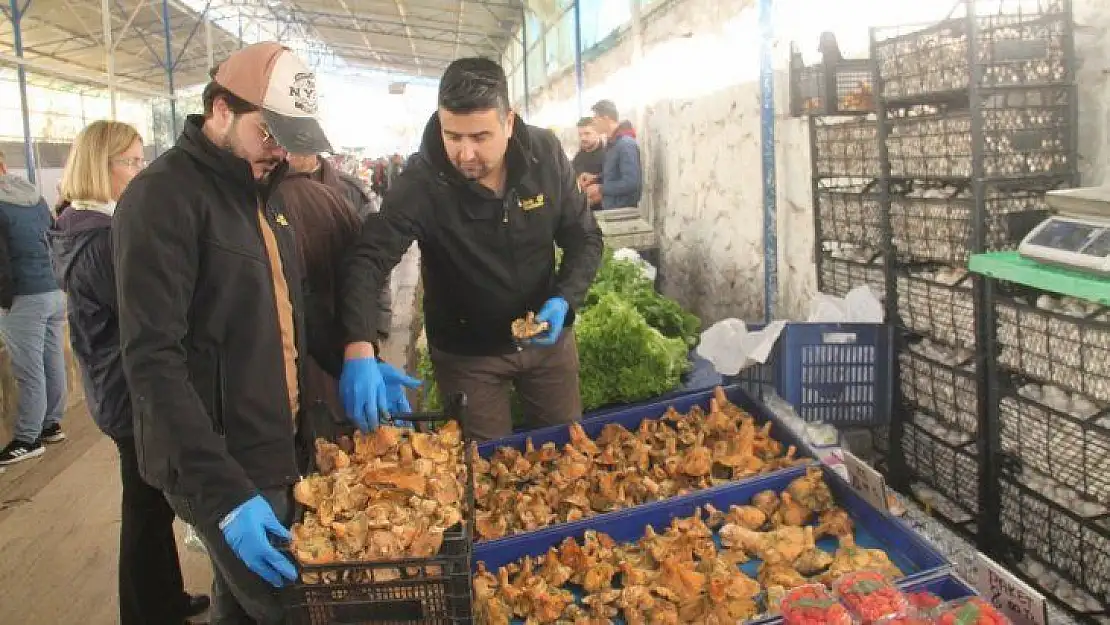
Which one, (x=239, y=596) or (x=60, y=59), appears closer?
(x=239, y=596)

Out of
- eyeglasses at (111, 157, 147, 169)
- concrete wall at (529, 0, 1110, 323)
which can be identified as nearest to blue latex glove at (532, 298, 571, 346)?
concrete wall at (529, 0, 1110, 323)

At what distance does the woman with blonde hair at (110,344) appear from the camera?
3039 millimetres

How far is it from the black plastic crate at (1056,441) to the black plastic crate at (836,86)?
1.49m

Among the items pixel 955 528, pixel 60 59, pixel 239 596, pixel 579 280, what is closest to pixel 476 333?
pixel 579 280

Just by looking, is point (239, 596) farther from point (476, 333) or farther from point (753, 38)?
point (753, 38)

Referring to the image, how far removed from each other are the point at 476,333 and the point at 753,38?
3.40 metres

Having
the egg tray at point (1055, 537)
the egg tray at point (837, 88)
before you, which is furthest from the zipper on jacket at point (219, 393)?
the egg tray at point (837, 88)

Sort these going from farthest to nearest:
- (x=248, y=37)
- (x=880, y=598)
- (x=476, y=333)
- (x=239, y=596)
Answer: (x=248, y=37)
(x=476, y=333)
(x=239, y=596)
(x=880, y=598)

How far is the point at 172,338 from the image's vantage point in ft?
6.40

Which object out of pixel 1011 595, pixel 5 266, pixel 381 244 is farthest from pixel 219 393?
pixel 5 266

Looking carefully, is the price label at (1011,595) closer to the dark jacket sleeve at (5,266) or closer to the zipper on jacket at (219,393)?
the zipper on jacket at (219,393)

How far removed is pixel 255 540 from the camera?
1.90m

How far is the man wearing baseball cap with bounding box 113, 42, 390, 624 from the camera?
6.33 ft

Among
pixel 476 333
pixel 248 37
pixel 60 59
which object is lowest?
pixel 476 333
